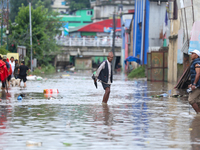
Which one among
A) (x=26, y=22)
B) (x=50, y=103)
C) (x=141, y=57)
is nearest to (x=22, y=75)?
(x=50, y=103)

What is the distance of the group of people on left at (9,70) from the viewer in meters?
17.4

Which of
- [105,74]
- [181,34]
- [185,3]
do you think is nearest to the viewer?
[105,74]

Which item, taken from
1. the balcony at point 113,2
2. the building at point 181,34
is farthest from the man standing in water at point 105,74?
the balcony at point 113,2

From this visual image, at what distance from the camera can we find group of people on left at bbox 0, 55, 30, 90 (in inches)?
687

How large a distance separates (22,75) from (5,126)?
1393cm

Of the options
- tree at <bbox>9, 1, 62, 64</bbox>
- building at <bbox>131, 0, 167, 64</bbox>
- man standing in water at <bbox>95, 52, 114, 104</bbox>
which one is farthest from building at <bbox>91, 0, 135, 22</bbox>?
man standing in water at <bbox>95, 52, 114, 104</bbox>

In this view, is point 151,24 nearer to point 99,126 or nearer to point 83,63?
point 99,126

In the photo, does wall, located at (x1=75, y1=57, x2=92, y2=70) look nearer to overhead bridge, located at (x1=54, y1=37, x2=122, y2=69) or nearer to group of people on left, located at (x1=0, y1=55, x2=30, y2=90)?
overhead bridge, located at (x1=54, y1=37, x2=122, y2=69)

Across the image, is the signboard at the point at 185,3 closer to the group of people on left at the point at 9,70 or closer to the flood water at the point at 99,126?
the group of people on left at the point at 9,70

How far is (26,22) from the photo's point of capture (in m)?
48.0

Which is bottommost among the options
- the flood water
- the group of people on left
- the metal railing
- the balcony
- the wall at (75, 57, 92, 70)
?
the wall at (75, 57, 92, 70)

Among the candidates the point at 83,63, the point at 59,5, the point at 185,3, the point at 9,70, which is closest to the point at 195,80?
the point at 185,3

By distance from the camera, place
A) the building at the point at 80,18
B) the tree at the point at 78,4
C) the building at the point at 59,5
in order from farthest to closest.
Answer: the building at the point at 59,5
the tree at the point at 78,4
the building at the point at 80,18

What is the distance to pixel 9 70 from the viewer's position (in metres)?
20.8
